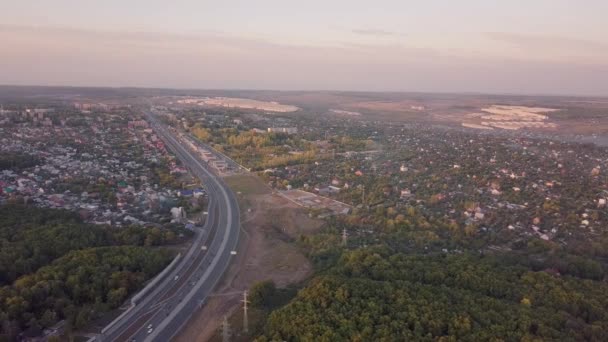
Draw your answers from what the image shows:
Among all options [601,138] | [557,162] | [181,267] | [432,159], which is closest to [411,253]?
[181,267]

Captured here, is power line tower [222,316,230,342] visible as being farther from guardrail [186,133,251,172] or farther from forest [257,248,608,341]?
guardrail [186,133,251,172]

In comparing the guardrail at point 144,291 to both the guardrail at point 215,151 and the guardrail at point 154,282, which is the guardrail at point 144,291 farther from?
the guardrail at point 215,151

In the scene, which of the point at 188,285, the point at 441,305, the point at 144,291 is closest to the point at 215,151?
the point at 188,285

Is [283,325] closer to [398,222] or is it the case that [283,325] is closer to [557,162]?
[398,222]

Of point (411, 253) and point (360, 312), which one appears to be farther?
point (411, 253)

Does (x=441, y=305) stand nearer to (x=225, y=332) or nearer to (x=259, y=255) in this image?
(x=225, y=332)

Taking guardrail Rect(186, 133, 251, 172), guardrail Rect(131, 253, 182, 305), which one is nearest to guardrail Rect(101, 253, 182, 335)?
guardrail Rect(131, 253, 182, 305)
